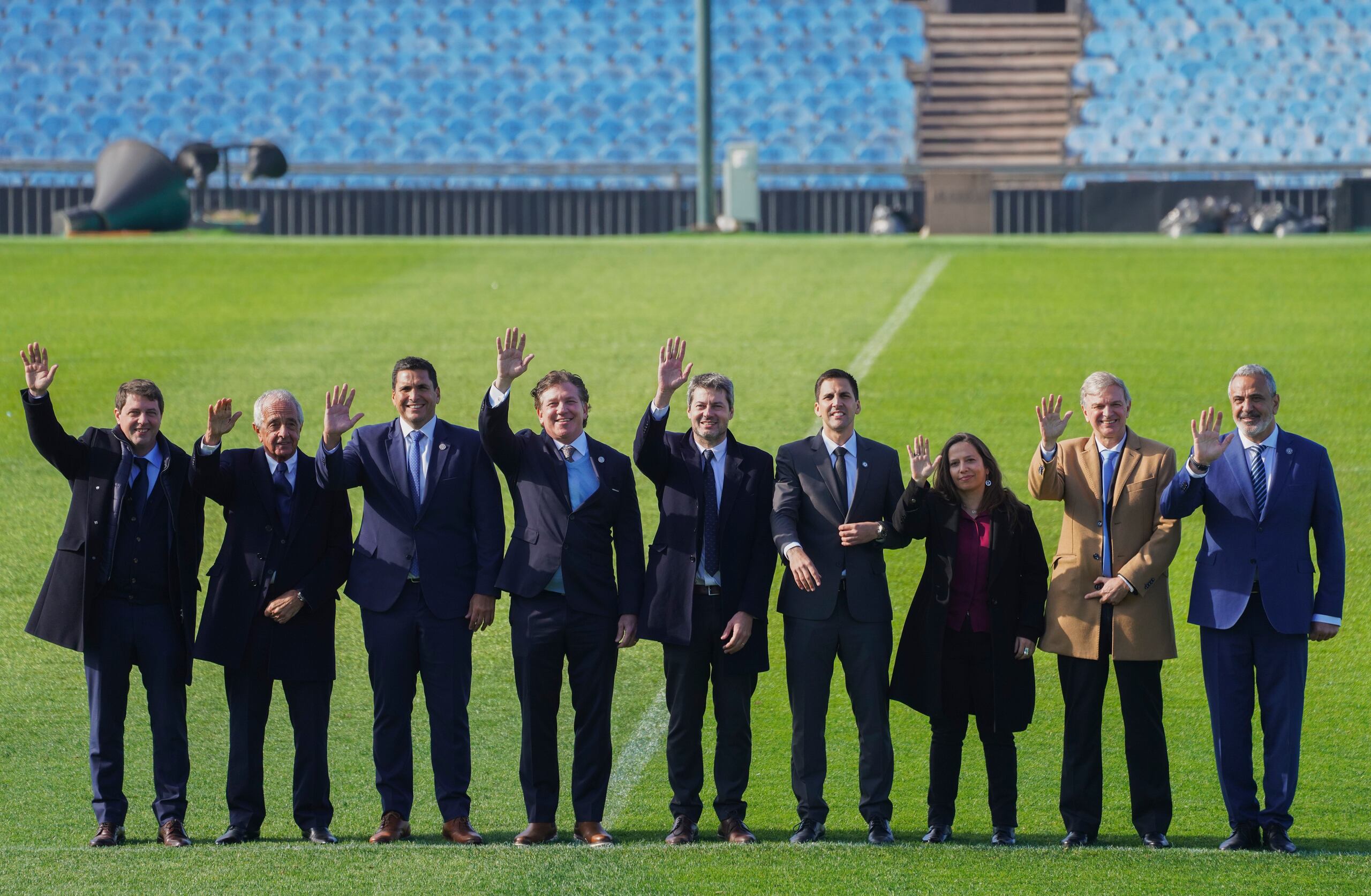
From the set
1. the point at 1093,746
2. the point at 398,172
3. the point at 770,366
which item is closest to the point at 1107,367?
the point at 770,366

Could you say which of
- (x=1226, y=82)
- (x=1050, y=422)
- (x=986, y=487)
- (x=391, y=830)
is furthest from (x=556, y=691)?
(x=1226, y=82)

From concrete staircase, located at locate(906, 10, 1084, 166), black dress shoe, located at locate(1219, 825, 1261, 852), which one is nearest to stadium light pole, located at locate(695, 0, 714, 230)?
concrete staircase, located at locate(906, 10, 1084, 166)

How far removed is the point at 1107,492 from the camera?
6570 mm

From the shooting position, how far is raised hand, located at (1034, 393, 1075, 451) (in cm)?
642

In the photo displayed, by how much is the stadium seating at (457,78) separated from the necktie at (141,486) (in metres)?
21.1

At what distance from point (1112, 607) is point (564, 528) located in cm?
207

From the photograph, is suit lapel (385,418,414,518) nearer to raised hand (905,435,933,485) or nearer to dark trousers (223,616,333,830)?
dark trousers (223,616,333,830)

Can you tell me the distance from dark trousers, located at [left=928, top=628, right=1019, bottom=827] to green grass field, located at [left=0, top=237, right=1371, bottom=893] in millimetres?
174

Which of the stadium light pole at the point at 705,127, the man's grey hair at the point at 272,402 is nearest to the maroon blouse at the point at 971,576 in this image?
the man's grey hair at the point at 272,402

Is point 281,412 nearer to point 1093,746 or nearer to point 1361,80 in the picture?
point 1093,746

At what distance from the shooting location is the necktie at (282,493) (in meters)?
6.59

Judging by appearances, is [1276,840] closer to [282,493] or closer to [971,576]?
[971,576]

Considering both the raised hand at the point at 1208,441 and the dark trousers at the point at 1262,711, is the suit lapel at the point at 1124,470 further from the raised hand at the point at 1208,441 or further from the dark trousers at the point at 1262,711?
the dark trousers at the point at 1262,711

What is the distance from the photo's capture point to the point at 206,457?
6.39m
